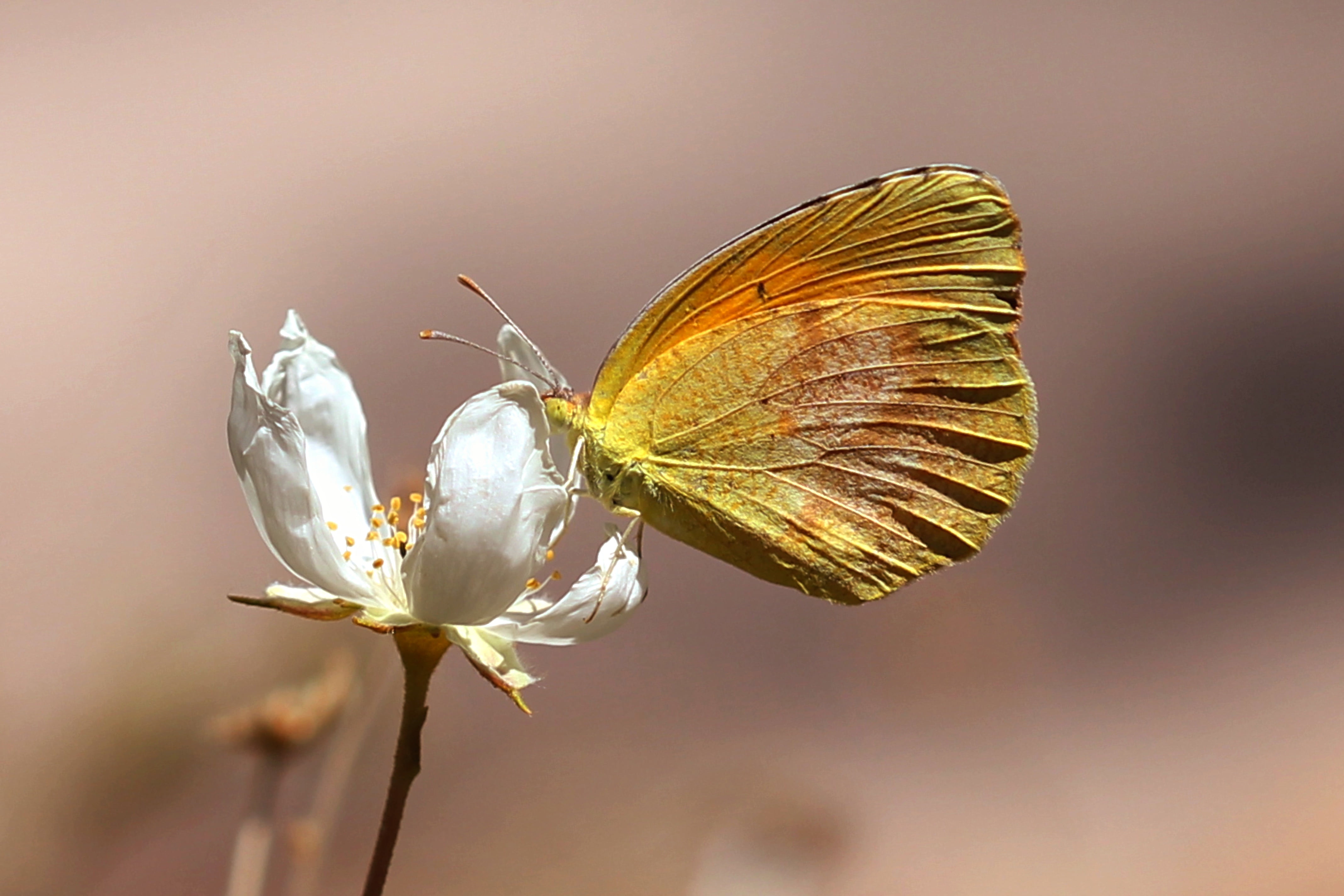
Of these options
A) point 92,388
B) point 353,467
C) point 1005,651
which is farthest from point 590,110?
point 353,467

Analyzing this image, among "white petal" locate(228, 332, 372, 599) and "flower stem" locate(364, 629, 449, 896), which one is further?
"white petal" locate(228, 332, 372, 599)

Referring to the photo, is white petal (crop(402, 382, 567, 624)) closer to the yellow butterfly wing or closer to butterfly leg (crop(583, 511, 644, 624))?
butterfly leg (crop(583, 511, 644, 624))

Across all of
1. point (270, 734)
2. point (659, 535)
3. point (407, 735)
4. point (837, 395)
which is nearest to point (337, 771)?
point (270, 734)

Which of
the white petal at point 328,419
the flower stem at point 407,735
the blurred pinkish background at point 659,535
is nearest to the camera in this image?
the flower stem at point 407,735

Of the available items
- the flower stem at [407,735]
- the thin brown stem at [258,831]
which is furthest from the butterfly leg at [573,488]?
the thin brown stem at [258,831]

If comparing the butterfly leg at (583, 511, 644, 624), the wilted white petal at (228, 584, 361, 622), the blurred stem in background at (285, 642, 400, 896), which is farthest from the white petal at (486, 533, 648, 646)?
the blurred stem in background at (285, 642, 400, 896)

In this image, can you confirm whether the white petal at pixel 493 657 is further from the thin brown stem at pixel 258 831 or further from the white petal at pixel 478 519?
the thin brown stem at pixel 258 831
